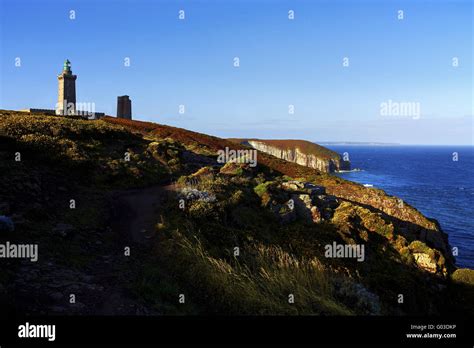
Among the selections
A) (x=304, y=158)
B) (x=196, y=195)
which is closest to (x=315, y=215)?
(x=196, y=195)

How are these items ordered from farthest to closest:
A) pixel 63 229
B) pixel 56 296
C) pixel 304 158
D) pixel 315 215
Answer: pixel 304 158 < pixel 315 215 < pixel 63 229 < pixel 56 296

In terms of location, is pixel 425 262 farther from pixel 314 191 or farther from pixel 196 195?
pixel 196 195

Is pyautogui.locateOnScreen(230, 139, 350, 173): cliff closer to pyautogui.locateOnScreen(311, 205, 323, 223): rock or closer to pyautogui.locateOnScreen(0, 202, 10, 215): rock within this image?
pyautogui.locateOnScreen(311, 205, 323, 223): rock

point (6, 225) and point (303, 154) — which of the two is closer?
point (6, 225)

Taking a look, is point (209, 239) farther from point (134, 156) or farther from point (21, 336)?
point (134, 156)

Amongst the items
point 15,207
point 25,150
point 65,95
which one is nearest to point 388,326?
point 15,207

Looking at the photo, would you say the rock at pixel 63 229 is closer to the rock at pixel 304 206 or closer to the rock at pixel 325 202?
the rock at pixel 304 206

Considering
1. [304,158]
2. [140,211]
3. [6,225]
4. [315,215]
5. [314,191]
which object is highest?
[304,158]
